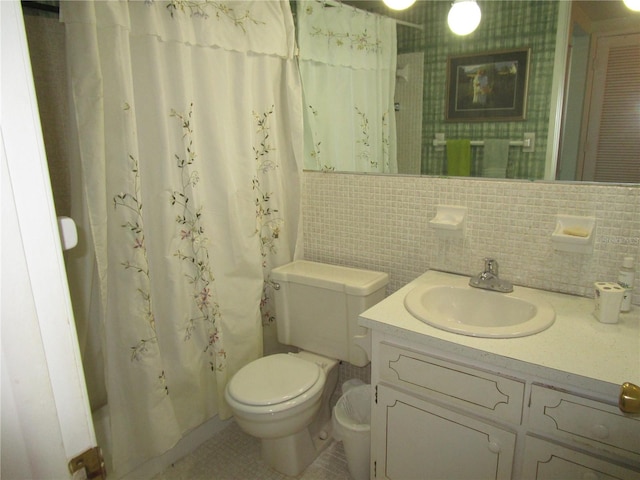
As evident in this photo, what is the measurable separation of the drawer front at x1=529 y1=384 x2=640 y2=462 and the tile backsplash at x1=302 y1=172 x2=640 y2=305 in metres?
0.52

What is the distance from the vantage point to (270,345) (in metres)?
2.14

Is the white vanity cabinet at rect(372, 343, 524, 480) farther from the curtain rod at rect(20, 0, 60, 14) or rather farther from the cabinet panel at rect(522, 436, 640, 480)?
the curtain rod at rect(20, 0, 60, 14)

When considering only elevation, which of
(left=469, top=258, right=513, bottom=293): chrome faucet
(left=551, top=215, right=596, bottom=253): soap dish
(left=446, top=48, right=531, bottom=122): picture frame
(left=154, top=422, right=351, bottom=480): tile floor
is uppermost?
(left=446, top=48, right=531, bottom=122): picture frame

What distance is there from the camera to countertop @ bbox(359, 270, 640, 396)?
3.30 ft

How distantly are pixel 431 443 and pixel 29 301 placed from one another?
1.23 meters

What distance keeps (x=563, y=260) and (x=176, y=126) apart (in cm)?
147

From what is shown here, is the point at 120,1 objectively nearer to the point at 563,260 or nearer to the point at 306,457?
the point at 563,260

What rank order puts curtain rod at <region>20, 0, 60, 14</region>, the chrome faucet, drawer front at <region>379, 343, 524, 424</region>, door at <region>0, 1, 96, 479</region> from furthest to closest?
the chrome faucet → curtain rod at <region>20, 0, 60, 14</region> → drawer front at <region>379, 343, 524, 424</region> → door at <region>0, 1, 96, 479</region>

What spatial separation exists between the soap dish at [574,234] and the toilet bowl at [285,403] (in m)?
1.02

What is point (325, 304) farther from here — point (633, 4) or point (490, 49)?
point (633, 4)

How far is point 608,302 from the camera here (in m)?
Result: 1.22

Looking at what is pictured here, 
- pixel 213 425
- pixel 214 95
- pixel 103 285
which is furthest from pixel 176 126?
pixel 213 425

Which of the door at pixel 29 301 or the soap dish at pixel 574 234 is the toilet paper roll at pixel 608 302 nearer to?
the soap dish at pixel 574 234

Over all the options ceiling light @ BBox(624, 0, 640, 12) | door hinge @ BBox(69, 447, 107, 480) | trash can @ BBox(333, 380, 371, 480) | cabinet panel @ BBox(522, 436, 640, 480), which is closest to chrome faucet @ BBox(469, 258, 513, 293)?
cabinet panel @ BBox(522, 436, 640, 480)
